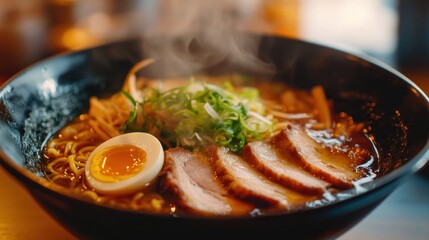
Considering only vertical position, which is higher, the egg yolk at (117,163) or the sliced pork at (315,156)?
the sliced pork at (315,156)

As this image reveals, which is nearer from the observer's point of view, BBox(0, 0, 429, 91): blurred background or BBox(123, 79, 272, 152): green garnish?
BBox(123, 79, 272, 152): green garnish

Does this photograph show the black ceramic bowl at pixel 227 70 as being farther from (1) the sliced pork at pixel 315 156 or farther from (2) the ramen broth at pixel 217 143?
(1) the sliced pork at pixel 315 156

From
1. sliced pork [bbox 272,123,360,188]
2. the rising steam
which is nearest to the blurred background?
the rising steam

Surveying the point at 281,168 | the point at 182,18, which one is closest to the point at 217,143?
the point at 281,168

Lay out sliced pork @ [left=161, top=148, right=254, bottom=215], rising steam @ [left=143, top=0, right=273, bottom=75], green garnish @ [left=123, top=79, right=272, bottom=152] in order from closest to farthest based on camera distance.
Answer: sliced pork @ [left=161, top=148, right=254, bottom=215] < green garnish @ [left=123, top=79, right=272, bottom=152] < rising steam @ [left=143, top=0, right=273, bottom=75]

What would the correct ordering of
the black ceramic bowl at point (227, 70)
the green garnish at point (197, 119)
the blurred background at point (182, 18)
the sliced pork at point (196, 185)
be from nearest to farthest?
the black ceramic bowl at point (227, 70) → the sliced pork at point (196, 185) → the green garnish at point (197, 119) → the blurred background at point (182, 18)

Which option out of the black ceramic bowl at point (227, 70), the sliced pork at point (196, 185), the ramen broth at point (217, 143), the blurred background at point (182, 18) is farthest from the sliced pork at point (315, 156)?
the blurred background at point (182, 18)

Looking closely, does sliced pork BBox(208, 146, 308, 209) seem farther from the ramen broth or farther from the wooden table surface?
the wooden table surface
